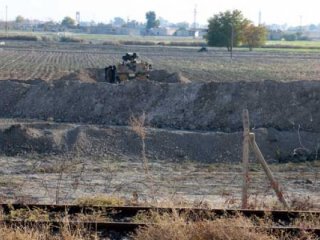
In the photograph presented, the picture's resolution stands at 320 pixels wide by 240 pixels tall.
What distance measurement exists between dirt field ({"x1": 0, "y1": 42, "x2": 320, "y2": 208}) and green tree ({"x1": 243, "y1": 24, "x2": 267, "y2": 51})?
93.7m

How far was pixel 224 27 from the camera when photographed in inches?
4911

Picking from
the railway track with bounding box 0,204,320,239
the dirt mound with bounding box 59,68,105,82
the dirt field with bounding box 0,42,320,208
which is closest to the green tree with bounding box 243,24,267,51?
the dirt mound with bounding box 59,68,105,82

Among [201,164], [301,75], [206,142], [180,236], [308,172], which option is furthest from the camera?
[301,75]

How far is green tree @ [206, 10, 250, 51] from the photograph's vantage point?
12456 cm

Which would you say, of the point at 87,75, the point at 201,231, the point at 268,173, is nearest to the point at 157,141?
the point at 268,173

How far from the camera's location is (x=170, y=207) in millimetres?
14141

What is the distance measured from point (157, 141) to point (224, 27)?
9760 cm

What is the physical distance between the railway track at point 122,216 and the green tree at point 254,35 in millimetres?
117843


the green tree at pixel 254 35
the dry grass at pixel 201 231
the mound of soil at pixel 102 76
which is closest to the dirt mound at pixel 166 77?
the mound of soil at pixel 102 76

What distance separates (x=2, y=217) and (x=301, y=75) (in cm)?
5291

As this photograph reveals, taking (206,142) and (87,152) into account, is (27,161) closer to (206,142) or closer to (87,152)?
(87,152)

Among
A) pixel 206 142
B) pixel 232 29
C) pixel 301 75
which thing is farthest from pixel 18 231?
pixel 232 29

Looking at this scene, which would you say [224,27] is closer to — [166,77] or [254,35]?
[254,35]

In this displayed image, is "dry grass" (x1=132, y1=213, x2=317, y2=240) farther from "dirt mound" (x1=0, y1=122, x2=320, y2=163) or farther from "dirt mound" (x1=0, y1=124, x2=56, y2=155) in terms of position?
"dirt mound" (x1=0, y1=124, x2=56, y2=155)
